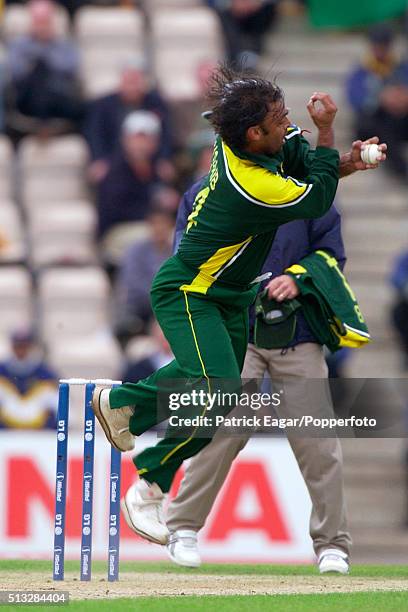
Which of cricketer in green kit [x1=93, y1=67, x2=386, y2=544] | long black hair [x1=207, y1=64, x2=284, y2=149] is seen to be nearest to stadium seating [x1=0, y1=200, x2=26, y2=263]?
cricketer in green kit [x1=93, y1=67, x2=386, y2=544]

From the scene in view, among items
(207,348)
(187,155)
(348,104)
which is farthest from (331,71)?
(207,348)

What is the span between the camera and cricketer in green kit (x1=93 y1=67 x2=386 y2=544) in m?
7.38

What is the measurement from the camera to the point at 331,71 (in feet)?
53.2

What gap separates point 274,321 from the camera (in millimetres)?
8352

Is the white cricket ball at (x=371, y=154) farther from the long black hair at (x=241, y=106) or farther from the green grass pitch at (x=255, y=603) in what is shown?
→ the green grass pitch at (x=255, y=603)

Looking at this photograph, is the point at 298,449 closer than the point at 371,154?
No

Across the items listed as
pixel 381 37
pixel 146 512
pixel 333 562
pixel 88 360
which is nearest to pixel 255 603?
pixel 146 512

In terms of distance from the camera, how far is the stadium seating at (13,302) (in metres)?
13.6

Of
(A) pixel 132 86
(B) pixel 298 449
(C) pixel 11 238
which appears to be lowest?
(C) pixel 11 238

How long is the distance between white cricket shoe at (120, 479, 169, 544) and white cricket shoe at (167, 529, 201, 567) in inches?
27.1

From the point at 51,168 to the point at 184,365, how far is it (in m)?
7.46

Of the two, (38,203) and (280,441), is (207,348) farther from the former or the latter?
(38,203)

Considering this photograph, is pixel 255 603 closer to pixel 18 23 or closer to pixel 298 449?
pixel 298 449

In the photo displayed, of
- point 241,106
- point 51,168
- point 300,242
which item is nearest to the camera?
point 241,106
